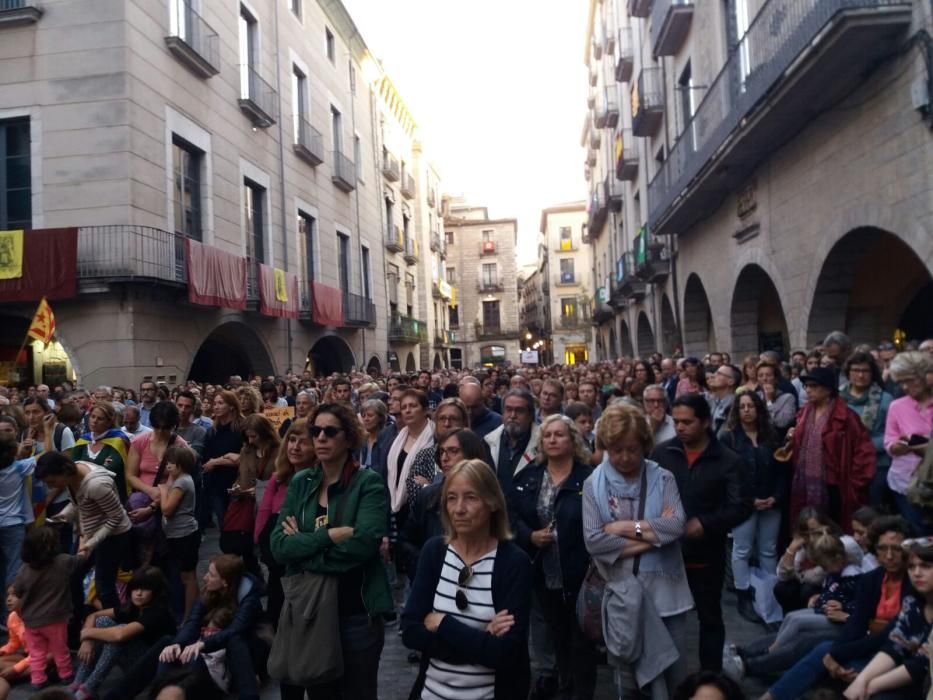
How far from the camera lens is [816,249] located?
9.99 metres

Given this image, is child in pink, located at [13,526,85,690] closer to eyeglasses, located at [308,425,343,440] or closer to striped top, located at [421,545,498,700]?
eyeglasses, located at [308,425,343,440]

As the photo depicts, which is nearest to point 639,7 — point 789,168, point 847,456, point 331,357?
point 789,168

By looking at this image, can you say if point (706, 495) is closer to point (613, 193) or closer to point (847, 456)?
point (847, 456)

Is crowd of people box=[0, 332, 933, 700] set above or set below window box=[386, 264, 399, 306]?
below

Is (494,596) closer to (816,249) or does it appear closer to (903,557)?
(903,557)

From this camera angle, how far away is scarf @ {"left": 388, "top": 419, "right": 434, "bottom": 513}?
509 cm

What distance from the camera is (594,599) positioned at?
372cm

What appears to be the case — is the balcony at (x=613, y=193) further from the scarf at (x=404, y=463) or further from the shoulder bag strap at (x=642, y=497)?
the shoulder bag strap at (x=642, y=497)

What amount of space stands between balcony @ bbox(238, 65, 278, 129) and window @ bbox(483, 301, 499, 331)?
3996 centimetres

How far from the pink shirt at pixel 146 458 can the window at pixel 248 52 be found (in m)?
15.0

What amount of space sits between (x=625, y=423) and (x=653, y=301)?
65.9 feet

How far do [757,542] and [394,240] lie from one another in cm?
2906

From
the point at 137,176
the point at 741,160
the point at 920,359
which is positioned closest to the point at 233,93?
the point at 137,176

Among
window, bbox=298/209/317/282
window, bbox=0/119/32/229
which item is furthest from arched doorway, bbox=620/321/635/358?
window, bbox=0/119/32/229
